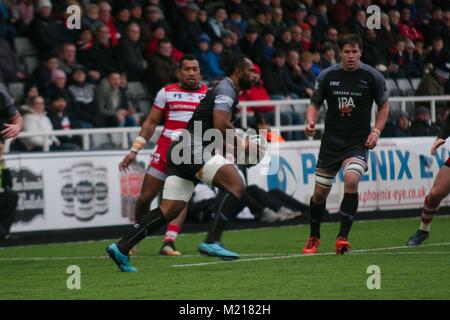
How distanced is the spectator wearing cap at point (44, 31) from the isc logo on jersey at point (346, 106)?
8.67 meters

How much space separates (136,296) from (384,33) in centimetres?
1746

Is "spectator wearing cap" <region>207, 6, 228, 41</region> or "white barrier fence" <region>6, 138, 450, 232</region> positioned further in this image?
"spectator wearing cap" <region>207, 6, 228, 41</region>

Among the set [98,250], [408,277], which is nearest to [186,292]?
[408,277]

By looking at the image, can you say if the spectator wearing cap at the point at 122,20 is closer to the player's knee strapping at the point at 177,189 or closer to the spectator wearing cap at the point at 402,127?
the spectator wearing cap at the point at 402,127

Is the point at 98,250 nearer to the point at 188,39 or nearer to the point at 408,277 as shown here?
the point at 408,277

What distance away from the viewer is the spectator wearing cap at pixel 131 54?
23.1m

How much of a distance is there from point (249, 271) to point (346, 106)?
106 inches

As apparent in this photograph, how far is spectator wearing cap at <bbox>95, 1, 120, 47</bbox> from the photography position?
22875 millimetres

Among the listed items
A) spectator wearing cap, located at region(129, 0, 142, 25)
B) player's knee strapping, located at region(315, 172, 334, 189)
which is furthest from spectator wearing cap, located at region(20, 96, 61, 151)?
player's knee strapping, located at region(315, 172, 334, 189)

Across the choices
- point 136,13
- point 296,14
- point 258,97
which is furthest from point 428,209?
point 296,14

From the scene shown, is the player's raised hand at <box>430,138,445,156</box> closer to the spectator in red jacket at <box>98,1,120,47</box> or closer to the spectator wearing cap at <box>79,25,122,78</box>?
the spectator wearing cap at <box>79,25,122,78</box>

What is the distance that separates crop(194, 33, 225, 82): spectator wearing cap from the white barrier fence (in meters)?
3.13

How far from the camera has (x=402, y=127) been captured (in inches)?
941

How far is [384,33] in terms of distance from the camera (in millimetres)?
27422
